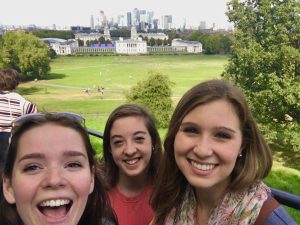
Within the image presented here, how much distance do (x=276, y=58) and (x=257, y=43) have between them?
1.72 m

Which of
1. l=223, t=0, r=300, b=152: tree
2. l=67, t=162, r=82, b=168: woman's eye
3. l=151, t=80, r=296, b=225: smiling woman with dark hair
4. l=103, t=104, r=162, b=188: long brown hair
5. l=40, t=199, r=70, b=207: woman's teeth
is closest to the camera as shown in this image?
l=40, t=199, r=70, b=207: woman's teeth

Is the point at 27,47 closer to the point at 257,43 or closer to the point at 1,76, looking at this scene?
the point at 257,43

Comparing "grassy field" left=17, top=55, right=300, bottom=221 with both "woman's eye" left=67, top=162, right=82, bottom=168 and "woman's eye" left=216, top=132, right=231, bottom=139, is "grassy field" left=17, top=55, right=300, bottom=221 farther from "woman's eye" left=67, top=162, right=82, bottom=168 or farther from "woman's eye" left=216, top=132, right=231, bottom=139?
"woman's eye" left=67, top=162, right=82, bottom=168

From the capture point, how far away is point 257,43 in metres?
19.8

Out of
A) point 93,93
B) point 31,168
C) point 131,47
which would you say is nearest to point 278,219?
point 31,168

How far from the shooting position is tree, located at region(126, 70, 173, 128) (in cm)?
2692

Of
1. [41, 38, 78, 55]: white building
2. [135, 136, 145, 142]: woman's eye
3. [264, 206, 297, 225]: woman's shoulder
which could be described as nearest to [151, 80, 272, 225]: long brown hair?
[264, 206, 297, 225]: woman's shoulder

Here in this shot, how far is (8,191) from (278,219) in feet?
4.10

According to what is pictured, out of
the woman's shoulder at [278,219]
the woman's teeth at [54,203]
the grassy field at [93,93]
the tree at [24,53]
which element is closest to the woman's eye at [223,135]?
the woman's shoulder at [278,219]

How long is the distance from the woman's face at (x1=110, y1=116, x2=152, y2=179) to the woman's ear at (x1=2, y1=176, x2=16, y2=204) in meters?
1.15

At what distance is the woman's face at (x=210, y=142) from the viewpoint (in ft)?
6.22

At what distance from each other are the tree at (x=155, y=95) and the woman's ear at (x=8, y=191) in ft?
81.5

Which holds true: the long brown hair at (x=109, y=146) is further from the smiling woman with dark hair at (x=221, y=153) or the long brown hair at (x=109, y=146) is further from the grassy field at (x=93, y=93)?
the grassy field at (x=93, y=93)

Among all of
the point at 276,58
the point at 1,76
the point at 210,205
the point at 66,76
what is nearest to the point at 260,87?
the point at 276,58
